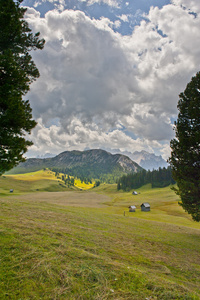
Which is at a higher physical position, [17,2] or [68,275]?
[17,2]

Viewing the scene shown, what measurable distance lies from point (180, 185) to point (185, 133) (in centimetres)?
663

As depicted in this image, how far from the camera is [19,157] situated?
32.2ft

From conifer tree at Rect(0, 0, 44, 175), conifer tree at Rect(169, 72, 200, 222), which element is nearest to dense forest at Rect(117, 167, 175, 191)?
conifer tree at Rect(169, 72, 200, 222)

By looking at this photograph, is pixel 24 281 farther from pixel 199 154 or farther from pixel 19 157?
pixel 199 154

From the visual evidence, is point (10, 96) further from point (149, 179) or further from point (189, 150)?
point (149, 179)

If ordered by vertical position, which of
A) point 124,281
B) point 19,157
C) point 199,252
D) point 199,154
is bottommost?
point 199,252

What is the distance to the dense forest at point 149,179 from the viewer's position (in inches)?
6467

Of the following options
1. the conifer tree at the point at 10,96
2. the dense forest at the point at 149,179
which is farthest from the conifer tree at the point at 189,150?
the dense forest at the point at 149,179

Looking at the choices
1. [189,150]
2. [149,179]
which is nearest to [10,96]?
[189,150]

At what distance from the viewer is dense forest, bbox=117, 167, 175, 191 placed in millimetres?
164250

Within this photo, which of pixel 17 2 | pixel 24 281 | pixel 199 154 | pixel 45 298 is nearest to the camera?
pixel 45 298

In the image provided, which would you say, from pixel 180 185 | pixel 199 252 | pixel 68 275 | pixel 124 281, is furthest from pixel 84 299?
pixel 180 185

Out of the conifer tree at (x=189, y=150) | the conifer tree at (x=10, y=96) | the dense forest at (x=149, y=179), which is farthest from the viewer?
the dense forest at (x=149, y=179)

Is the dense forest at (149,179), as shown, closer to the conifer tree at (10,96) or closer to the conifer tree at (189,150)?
the conifer tree at (189,150)
